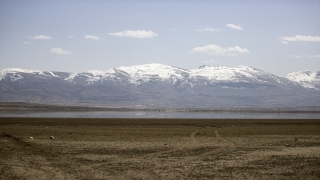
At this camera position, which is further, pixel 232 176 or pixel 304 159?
pixel 304 159

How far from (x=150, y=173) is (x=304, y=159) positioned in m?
8.03

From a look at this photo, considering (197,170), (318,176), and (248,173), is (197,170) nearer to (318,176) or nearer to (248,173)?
(248,173)

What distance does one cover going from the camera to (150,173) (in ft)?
54.5

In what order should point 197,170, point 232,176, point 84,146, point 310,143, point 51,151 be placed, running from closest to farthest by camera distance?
1. point 232,176
2. point 197,170
3. point 51,151
4. point 84,146
5. point 310,143

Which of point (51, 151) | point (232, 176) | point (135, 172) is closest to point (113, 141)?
point (51, 151)

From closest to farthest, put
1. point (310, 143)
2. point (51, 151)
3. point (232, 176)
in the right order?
1. point (232, 176)
2. point (51, 151)
3. point (310, 143)

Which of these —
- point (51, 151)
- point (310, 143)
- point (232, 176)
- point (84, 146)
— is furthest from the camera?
point (310, 143)

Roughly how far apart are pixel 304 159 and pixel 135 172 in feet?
27.8

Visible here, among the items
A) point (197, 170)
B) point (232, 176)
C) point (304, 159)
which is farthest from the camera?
point (304, 159)

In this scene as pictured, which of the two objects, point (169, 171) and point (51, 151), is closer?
point (169, 171)

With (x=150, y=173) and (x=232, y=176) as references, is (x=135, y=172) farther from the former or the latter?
(x=232, y=176)

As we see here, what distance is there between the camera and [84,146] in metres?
25.2

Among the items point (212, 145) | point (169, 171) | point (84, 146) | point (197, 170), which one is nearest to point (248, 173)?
point (197, 170)

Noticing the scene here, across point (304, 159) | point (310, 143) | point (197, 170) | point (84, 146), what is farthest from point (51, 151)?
point (310, 143)
